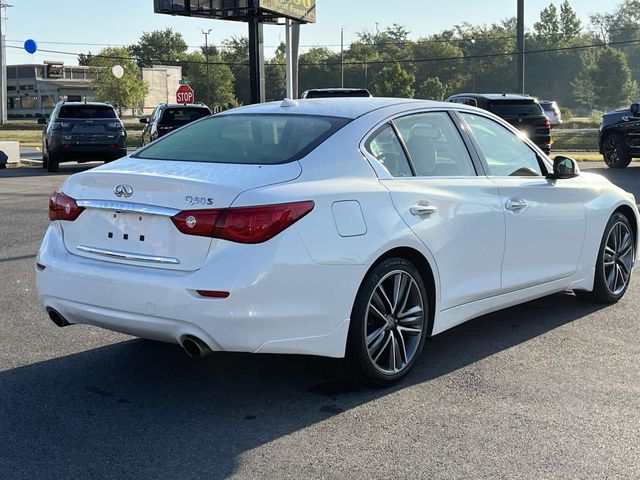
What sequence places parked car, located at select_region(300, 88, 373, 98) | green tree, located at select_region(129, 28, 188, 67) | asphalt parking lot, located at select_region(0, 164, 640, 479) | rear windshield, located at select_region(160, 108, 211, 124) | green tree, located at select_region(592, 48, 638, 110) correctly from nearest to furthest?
asphalt parking lot, located at select_region(0, 164, 640, 479) < parked car, located at select_region(300, 88, 373, 98) < rear windshield, located at select_region(160, 108, 211, 124) < green tree, located at select_region(592, 48, 638, 110) < green tree, located at select_region(129, 28, 188, 67)

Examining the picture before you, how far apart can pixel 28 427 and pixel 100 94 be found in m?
81.0

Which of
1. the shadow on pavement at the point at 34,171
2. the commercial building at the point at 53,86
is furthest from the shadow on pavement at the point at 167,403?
the commercial building at the point at 53,86

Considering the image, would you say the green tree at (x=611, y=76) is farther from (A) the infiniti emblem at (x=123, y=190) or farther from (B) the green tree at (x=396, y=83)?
(A) the infiniti emblem at (x=123, y=190)

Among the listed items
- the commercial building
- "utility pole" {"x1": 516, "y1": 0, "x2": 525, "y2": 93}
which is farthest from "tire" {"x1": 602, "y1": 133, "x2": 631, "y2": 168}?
the commercial building

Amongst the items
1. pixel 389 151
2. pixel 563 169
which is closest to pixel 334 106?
pixel 389 151

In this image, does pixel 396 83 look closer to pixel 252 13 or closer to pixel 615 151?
pixel 252 13

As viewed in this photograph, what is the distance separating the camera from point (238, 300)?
13.1 feet

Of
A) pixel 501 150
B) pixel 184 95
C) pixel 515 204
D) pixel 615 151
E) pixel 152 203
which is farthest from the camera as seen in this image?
pixel 184 95

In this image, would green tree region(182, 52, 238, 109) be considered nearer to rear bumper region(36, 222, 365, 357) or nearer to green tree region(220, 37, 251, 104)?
green tree region(220, 37, 251, 104)

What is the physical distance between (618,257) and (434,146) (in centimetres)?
229

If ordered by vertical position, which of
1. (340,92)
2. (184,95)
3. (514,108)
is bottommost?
(514,108)

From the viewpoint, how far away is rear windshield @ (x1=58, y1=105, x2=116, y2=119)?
795 inches

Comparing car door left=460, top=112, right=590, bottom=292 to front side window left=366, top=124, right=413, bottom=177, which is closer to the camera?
front side window left=366, top=124, right=413, bottom=177

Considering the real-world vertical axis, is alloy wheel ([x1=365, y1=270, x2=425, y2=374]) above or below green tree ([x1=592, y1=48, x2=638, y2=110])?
below
